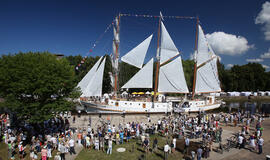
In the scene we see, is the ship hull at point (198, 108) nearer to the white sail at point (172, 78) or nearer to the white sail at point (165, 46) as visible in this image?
the white sail at point (172, 78)

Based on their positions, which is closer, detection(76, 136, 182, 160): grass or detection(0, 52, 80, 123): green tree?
detection(76, 136, 182, 160): grass

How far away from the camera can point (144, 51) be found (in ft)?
104

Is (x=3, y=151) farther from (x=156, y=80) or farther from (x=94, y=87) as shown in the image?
(x=156, y=80)

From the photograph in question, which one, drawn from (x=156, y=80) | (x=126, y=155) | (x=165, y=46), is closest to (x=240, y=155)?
(x=126, y=155)

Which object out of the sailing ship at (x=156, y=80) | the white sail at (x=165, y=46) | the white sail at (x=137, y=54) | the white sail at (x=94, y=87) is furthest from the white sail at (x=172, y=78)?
the white sail at (x=94, y=87)

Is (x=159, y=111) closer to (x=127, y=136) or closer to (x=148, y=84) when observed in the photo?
(x=148, y=84)

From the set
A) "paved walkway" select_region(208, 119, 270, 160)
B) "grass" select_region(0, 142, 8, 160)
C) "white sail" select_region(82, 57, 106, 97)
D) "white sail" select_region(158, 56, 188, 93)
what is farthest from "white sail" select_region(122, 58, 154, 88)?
"grass" select_region(0, 142, 8, 160)

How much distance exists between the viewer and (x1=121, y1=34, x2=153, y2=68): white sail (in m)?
31.3

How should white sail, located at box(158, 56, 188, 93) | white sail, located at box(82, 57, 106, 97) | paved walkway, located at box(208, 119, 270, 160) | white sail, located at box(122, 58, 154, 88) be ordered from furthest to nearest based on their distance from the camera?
1. white sail, located at box(158, 56, 188, 93)
2. white sail, located at box(122, 58, 154, 88)
3. white sail, located at box(82, 57, 106, 97)
4. paved walkway, located at box(208, 119, 270, 160)

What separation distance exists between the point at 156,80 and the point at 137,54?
6.58 m

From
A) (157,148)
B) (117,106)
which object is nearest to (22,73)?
(157,148)

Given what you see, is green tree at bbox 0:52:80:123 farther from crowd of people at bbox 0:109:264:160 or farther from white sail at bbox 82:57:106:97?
white sail at bbox 82:57:106:97

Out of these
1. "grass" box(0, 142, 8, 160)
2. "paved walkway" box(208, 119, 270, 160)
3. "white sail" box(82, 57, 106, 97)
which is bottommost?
"grass" box(0, 142, 8, 160)

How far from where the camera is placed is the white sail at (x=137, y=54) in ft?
103
